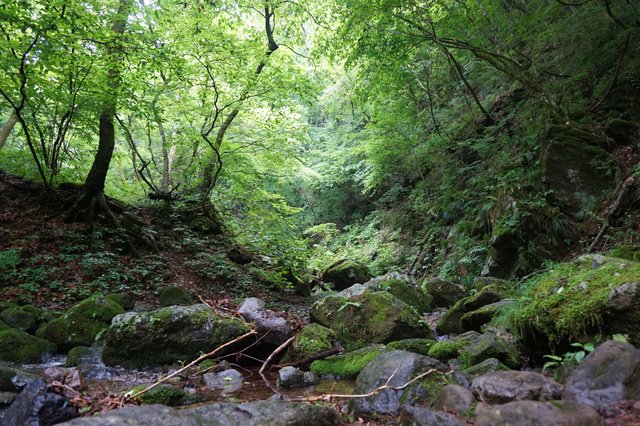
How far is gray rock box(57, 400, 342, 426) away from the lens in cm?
217

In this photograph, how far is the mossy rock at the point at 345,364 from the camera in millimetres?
A: 4578

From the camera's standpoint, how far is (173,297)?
7910mm

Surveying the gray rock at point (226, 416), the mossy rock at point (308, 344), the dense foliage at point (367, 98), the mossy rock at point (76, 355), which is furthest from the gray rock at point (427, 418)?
the dense foliage at point (367, 98)

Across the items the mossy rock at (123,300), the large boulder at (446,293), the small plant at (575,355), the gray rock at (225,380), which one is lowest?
the large boulder at (446,293)

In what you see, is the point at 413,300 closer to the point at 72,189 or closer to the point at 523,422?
the point at 523,422

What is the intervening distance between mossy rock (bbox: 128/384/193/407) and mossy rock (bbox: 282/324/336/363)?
1667mm

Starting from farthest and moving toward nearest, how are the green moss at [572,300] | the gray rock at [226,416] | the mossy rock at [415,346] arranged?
the mossy rock at [415,346], the green moss at [572,300], the gray rock at [226,416]

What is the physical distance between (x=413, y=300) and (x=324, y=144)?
18.6 m

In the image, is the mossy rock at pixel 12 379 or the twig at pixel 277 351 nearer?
the mossy rock at pixel 12 379

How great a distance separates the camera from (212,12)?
12.1 metres

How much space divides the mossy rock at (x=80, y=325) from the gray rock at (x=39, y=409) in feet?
9.59

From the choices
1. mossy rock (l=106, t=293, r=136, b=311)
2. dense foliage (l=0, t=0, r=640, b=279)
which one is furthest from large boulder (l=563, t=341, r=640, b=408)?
mossy rock (l=106, t=293, r=136, b=311)

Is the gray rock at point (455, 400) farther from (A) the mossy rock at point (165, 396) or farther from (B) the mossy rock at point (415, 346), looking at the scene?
(A) the mossy rock at point (165, 396)

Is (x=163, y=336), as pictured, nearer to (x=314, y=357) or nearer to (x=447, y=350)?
(x=314, y=357)
